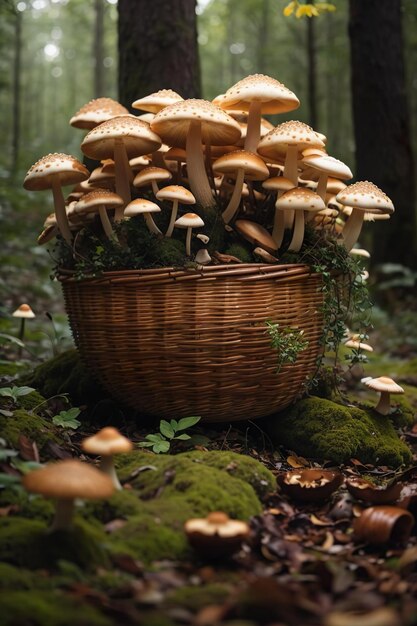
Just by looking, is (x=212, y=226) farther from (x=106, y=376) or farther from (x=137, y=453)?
(x=137, y=453)

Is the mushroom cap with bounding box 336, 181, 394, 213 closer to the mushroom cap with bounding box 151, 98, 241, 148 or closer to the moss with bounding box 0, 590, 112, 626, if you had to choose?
the mushroom cap with bounding box 151, 98, 241, 148

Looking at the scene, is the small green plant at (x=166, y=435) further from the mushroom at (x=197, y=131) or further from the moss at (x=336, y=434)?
the mushroom at (x=197, y=131)

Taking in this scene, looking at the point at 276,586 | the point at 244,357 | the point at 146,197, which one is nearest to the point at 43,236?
the point at 146,197

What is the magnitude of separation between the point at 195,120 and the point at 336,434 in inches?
76.4

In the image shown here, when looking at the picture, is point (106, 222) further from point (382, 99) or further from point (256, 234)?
point (382, 99)

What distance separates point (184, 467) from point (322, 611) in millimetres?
1056

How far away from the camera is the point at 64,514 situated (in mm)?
1891

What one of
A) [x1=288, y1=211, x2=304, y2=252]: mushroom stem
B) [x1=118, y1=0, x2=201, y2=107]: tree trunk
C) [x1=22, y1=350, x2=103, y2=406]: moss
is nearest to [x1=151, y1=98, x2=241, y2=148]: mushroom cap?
[x1=288, y1=211, x2=304, y2=252]: mushroom stem

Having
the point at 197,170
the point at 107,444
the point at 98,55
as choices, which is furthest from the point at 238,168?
the point at 98,55

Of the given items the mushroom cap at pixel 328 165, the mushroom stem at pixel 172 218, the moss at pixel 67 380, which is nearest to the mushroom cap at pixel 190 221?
the mushroom stem at pixel 172 218

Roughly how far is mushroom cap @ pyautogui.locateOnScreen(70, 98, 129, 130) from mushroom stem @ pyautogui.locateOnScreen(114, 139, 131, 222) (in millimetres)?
291

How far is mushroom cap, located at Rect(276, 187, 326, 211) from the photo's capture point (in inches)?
115

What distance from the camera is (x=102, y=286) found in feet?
10.0

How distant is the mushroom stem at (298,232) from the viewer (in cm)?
315
